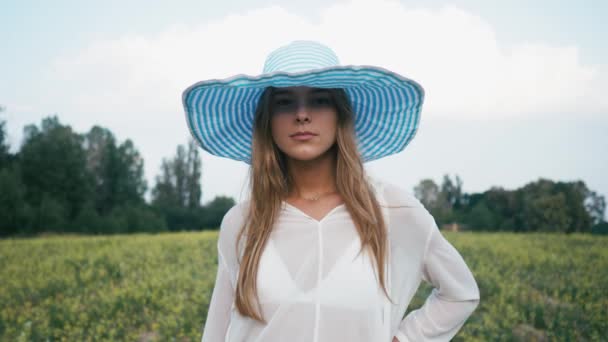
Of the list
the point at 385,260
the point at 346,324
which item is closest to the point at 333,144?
the point at 385,260

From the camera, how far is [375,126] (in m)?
1.92

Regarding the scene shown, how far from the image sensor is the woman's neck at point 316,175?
70.3 inches

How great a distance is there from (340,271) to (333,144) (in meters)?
0.50

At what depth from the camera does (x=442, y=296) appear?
1670mm

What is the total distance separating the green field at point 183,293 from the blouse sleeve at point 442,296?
3.02 m

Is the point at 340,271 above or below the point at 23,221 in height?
above

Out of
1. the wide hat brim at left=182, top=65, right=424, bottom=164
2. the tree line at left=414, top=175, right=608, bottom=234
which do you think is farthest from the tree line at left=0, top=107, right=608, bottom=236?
the wide hat brim at left=182, top=65, right=424, bottom=164

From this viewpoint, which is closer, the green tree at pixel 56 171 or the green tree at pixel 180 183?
the green tree at pixel 56 171

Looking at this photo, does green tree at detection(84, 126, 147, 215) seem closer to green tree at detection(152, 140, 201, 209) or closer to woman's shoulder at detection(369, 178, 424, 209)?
green tree at detection(152, 140, 201, 209)

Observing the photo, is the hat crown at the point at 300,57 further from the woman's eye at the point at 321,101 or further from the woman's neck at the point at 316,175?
the woman's neck at the point at 316,175

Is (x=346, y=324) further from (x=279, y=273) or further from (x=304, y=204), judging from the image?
(x=304, y=204)

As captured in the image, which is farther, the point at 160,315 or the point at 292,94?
the point at 160,315

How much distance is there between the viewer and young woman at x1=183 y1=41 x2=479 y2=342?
1.52m

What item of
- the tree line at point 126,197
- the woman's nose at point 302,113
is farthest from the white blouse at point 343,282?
the tree line at point 126,197
